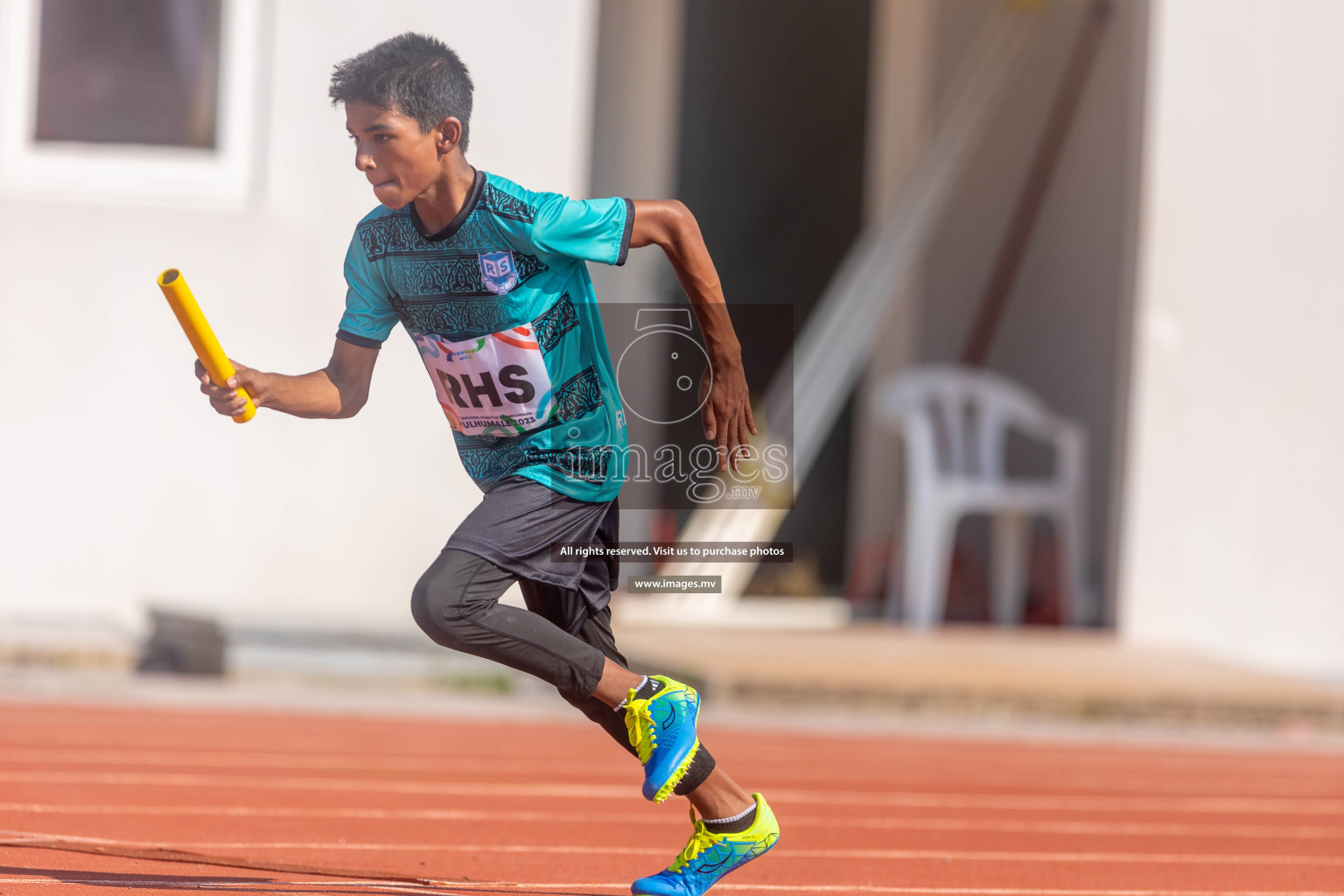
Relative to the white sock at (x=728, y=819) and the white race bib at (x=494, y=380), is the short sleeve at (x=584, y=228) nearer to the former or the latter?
the white race bib at (x=494, y=380)

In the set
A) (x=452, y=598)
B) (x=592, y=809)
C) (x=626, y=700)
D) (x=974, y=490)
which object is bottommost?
(x=592, y=809)

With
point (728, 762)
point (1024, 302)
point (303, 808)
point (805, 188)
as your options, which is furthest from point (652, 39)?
point (303, 808)

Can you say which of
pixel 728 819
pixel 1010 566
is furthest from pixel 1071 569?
pixel 728 819

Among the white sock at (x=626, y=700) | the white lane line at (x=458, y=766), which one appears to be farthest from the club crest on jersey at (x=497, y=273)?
the white lane line at (x=458, y=766)

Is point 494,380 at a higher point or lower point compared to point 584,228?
lower

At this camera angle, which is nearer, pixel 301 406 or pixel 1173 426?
pixel 301 406

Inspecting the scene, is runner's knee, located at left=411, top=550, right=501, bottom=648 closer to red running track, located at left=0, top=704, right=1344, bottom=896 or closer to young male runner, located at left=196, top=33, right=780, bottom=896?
young male runner, located at left=196, top=33, right=780, bottom=896

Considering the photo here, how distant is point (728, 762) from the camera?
5477 mm

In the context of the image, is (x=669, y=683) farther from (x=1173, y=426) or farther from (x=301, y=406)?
(x=1173, y=426)

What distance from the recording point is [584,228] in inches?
106

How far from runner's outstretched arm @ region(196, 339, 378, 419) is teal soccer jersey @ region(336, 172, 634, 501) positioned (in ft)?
0.20

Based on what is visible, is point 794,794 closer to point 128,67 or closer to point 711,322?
point 711,322

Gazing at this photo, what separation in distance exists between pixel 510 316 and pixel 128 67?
486 cm

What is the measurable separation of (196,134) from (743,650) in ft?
10.6
